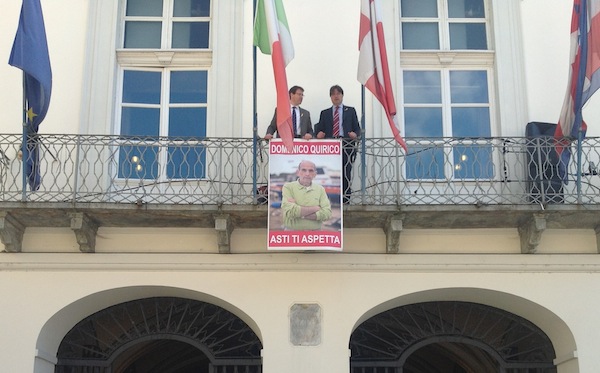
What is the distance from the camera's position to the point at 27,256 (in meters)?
11.5

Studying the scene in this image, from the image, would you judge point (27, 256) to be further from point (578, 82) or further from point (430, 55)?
point (578, 82)

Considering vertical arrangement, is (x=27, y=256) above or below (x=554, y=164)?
below

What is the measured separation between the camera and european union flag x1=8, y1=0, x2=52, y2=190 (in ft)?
36.3

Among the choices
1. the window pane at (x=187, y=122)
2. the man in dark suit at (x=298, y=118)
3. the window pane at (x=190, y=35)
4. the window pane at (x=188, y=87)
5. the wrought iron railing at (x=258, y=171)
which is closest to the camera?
the wrought iron railing at (x=258, y=171)

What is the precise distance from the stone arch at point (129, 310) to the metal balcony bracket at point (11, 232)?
0.92 m

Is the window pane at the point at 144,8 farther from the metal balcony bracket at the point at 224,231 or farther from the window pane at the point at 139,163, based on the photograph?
the metal balcony bracket at the point at 224,231

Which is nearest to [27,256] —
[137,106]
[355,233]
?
[137,106]

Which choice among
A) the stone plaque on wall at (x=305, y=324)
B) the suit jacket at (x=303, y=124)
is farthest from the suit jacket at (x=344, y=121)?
the stone plaque on wall at (x=305, y=324)

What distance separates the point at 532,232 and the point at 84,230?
5.07 m

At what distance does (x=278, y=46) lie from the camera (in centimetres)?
1112

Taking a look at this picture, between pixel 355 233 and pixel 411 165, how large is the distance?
3.95 ft

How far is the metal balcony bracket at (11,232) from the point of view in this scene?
11125mm

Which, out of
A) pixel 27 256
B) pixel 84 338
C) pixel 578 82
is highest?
pixel 578 82

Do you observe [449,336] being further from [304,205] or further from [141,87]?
[141,87]
